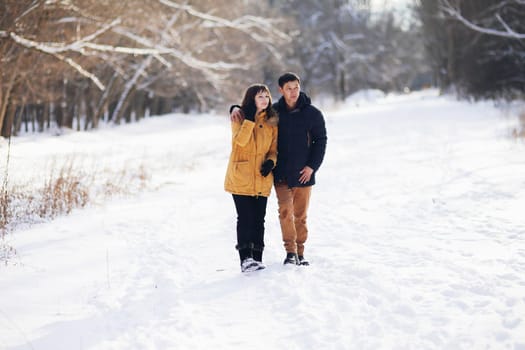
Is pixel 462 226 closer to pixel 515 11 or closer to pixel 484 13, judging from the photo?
pixel 515 11

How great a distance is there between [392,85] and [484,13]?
28.8 metres

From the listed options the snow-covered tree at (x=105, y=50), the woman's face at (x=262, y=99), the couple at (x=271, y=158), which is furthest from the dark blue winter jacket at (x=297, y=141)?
the snow-covered tree at (x=105, y=50)

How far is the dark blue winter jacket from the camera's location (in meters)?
4.36

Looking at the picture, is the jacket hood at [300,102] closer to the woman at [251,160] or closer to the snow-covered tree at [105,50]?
the woman at [251,160]

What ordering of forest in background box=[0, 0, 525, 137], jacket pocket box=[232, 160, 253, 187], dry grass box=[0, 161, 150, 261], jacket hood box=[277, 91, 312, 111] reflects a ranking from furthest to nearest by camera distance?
1. forest in background box=[0, 0, 525, 137]
2. dry grass box=[0, 161, 150, 261]
3. jacket hood box=[277, 91, 312, 111]
4. jacket pocket box=[232, 160, 253, 187]

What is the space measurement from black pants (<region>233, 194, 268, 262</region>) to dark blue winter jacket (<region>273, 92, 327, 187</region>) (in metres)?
0.33

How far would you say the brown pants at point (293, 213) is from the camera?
4.45 m

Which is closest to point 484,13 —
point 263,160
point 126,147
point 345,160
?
point 345,160

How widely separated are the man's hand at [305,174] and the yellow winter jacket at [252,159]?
290 mm

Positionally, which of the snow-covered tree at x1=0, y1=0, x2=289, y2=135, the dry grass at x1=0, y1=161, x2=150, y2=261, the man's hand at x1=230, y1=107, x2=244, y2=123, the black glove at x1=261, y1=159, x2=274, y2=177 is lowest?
the dry grass at x1=0, y1=161, x2=150, y2=261

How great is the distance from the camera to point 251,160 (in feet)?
14.1

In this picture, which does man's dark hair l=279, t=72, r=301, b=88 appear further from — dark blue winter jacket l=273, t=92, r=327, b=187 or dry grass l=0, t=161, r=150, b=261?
dry grass l=0, t=161, r=150, b=261

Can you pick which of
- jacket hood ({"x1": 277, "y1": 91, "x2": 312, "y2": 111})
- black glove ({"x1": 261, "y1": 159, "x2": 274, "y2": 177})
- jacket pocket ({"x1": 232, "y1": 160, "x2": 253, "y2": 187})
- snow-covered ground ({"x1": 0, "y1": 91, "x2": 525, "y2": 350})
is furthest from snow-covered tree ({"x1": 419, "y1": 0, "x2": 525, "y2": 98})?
jacket pocket ({"x1": 232, "y1": 160, "x2": 253, "y2": 187})

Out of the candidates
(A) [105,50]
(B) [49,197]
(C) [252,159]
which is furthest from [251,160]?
(A) [105,50]
